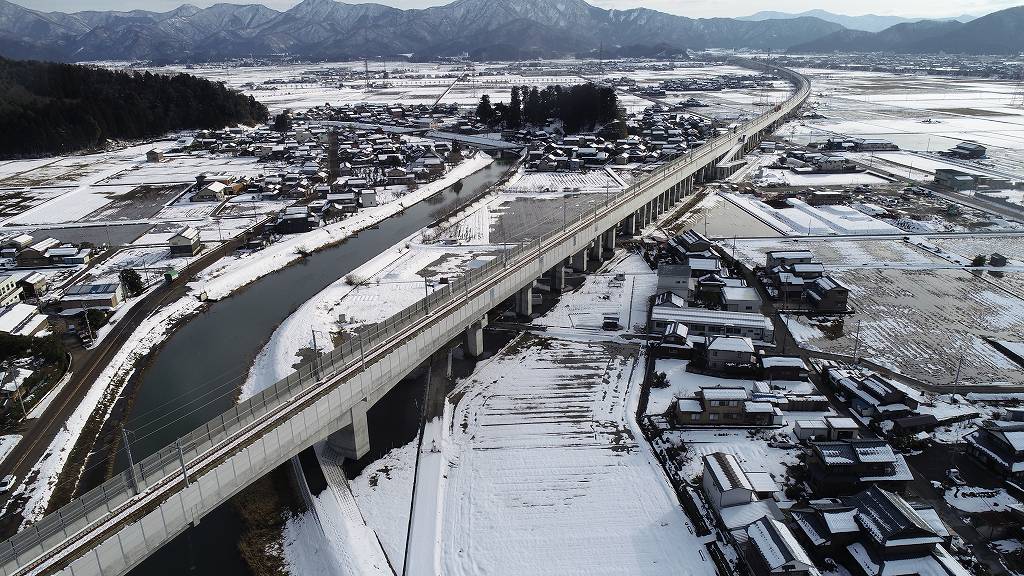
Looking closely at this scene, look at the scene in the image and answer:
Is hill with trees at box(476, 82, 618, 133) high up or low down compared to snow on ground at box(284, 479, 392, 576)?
up

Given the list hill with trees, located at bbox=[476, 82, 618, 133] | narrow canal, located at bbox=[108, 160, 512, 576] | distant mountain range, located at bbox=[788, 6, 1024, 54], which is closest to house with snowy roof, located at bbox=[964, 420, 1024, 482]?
narrow canal, located at bbox=[108, 160, 512, 576]

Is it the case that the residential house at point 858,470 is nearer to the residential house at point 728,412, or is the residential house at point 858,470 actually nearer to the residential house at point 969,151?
the residential house at point 728,412

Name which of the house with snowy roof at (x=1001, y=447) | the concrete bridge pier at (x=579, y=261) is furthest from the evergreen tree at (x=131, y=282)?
the house with snowy roof at (x=1001, y=447)

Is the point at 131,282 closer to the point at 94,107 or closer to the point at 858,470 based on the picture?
the point at 858,470

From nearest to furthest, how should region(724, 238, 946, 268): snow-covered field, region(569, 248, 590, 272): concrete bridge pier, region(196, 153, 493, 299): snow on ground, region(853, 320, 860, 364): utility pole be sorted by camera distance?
region(853, 320, 860, 364): utility pole → region(196, 153, 493, 299): snow on ground → region(569, 248, 590, 272): concrete bridge pier → region(724, 238, 946, 268): snow-covered field

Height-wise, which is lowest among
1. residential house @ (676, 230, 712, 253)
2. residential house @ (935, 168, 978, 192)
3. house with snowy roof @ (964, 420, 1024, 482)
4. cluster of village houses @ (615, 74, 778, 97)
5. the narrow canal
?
the narrow canal

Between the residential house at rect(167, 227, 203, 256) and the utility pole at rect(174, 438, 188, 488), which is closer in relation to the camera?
the utility pole at rect(174, 438, 188, 488)

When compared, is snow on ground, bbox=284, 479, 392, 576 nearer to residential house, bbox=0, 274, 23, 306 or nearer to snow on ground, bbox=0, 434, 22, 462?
snow on ground, bbox=0, 434, 22, 462
